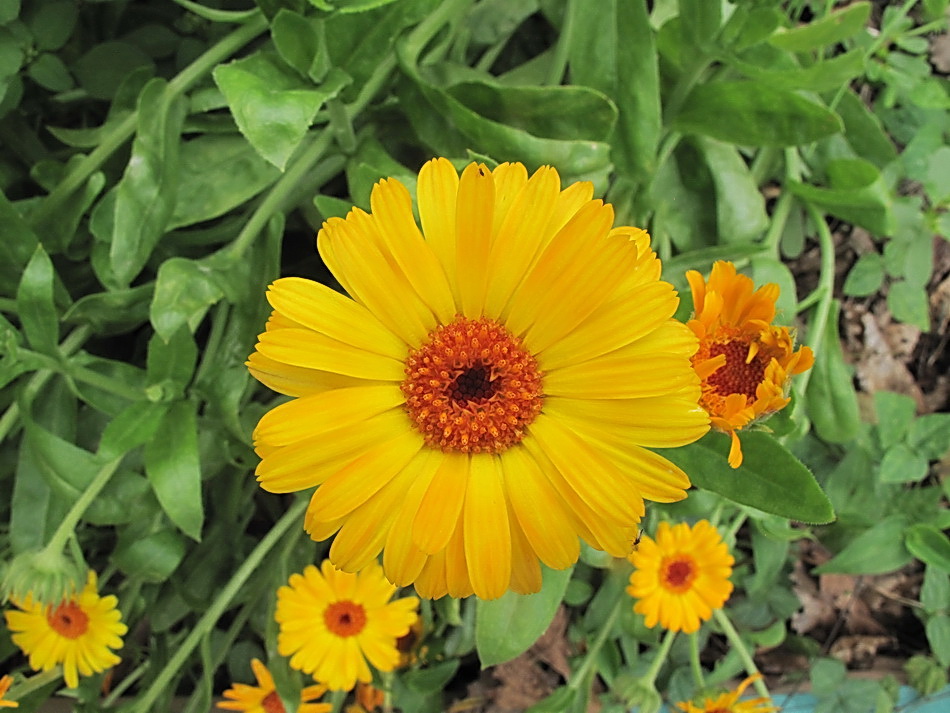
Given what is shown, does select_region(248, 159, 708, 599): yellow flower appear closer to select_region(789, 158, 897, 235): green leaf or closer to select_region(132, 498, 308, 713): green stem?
Result: select_region(132, 498, 308, 713): green stem

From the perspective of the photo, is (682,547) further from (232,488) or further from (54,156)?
(54,156)

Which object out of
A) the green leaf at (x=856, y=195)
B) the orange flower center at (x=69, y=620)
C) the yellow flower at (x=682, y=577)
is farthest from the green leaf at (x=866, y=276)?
the orange flower center at (x=69, y=620)

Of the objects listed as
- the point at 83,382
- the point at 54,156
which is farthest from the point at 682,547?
the point at 54,156

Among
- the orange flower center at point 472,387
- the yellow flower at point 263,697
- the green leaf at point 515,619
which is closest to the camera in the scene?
the orange flower center at point 472,387

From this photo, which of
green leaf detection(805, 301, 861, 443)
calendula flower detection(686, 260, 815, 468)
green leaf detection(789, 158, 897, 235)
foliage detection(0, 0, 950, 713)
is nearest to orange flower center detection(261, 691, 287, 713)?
foliage detection(0, 0, 950, 713)

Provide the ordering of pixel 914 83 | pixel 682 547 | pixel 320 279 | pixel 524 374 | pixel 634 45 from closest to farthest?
pixel 524 374 → pixel 634 45 → pixel 682 547 → pixel 320 279 → pixel 914 83

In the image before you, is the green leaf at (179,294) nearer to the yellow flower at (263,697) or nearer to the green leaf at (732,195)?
the yellow flower at (263,697)
